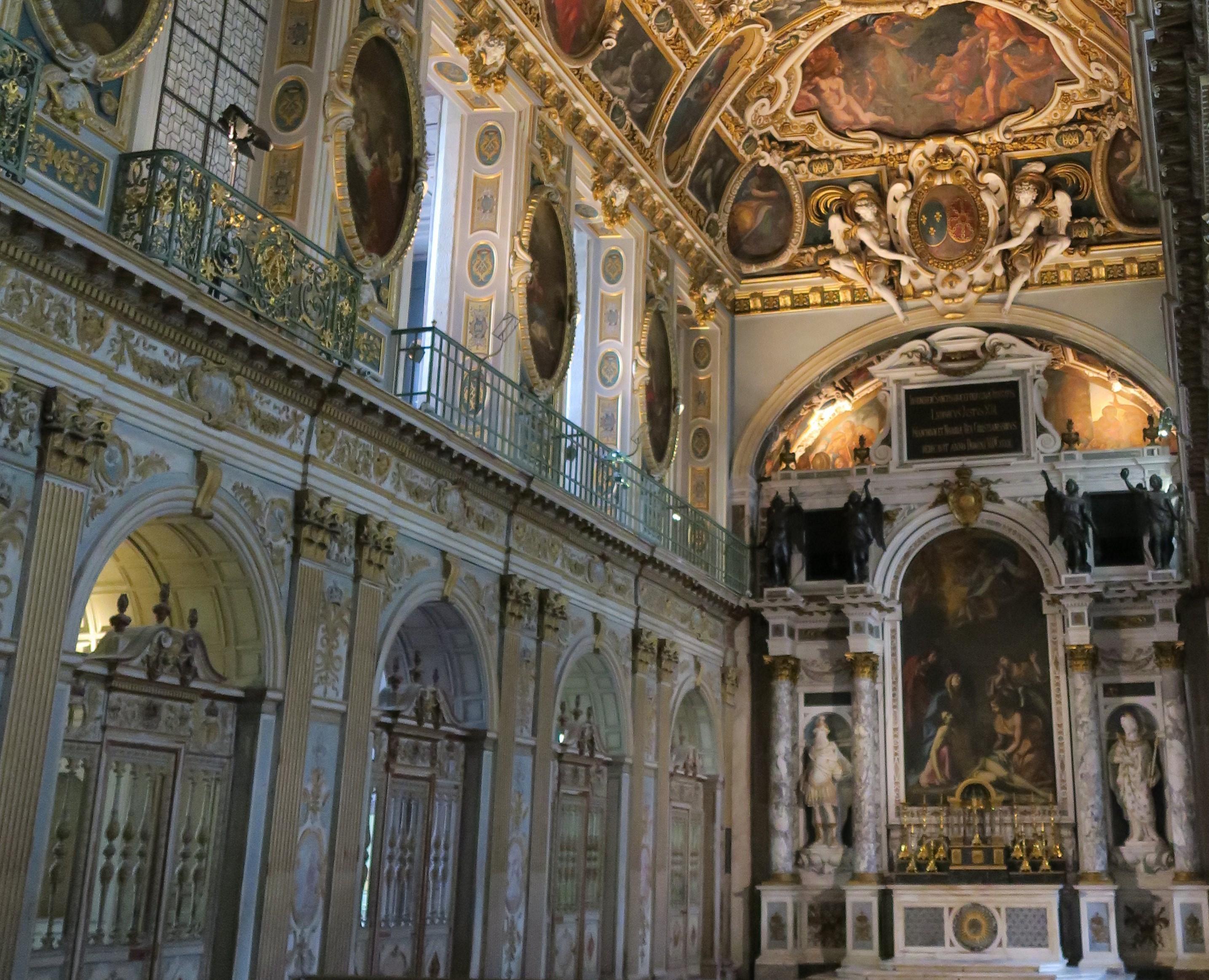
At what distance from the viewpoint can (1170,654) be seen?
63.4 feet

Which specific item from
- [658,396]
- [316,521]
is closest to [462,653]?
[316,521]

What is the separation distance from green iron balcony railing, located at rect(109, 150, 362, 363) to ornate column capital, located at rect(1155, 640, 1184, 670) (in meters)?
12.6

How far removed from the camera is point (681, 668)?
63.6 feet

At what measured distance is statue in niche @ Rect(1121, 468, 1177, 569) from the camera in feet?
63.8

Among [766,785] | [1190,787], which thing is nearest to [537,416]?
[766,785]

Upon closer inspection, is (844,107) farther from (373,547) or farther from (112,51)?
(112,51)

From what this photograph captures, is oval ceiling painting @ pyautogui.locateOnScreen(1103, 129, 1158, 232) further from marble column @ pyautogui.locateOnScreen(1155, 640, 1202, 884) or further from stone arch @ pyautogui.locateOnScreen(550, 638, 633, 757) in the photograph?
stone arch @ pyautogui.locateOnScreen(550, 638, 633, 757)

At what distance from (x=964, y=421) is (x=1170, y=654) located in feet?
14.7

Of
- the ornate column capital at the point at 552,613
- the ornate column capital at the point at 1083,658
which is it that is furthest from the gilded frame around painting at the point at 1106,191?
the ornate column capital at the point at 552,613

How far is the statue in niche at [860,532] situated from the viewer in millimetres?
20797

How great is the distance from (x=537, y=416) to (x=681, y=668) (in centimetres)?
543

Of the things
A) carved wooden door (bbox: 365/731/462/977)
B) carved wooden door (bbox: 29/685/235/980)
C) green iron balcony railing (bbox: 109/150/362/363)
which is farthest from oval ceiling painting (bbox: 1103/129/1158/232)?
carved wooden door (bbox: 29/685/235/980)

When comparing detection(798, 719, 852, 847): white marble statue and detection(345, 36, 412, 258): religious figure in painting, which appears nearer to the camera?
detection(345, 36, 412, 258): religious figure in painting

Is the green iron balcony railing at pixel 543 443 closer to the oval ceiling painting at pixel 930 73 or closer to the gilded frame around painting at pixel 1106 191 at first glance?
the oval ceiling painting at pixel 930 73
